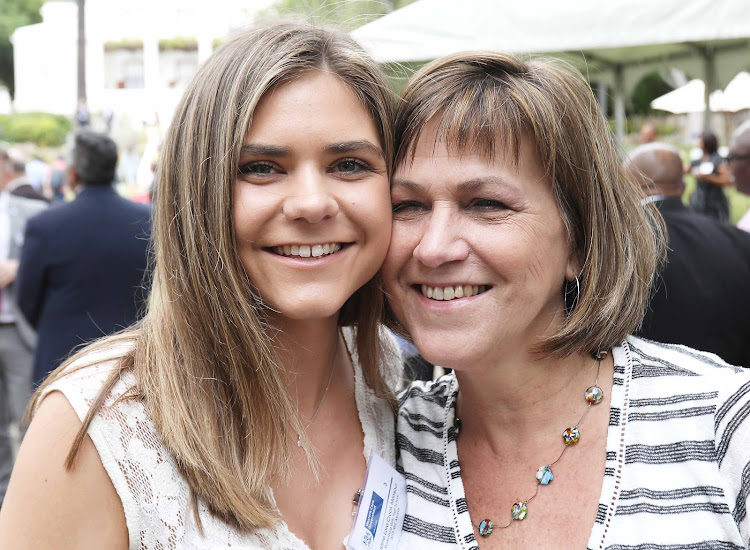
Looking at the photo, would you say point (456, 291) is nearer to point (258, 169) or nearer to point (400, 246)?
point (400, 246)

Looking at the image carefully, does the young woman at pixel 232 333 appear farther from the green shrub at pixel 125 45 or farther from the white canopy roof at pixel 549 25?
the green shrub at pixel 125 45

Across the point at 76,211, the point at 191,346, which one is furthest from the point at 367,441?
the point at 76,211

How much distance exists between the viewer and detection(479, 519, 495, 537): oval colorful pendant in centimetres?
189

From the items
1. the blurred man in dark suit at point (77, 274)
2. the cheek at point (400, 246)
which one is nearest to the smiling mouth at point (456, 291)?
the cheek at point (400, 246)

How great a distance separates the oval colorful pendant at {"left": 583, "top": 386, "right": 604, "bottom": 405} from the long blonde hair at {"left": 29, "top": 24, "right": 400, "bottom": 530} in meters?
0.73

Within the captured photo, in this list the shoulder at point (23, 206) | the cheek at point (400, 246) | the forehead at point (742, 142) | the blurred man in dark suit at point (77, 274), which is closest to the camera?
the cheek at point (400, 246)

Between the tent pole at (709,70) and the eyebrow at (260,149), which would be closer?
the eyebrow at (260,149)

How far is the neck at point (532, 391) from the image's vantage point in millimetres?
2008

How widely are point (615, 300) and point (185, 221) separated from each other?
109cm

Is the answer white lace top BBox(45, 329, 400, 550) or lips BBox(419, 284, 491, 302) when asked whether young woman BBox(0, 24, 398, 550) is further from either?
lips BBox(419, 284, 491, 302)

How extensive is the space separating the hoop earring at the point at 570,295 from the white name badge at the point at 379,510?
64 centimetres

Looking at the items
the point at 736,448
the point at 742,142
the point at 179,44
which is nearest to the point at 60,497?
the point at 736,448

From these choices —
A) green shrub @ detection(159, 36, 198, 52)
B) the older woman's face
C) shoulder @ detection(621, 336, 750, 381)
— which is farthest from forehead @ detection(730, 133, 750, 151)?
green shrub @ detection(159, 36, 198, 52)

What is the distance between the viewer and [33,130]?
3177 cm
